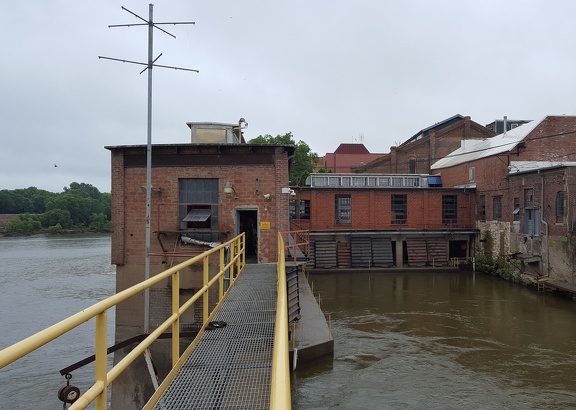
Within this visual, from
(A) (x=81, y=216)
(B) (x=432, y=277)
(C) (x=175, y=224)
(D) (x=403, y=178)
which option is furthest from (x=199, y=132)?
(A) (x=81, y=216)

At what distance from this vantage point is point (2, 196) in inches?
4331

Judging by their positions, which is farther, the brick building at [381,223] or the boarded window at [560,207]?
the brick building at [381,223]

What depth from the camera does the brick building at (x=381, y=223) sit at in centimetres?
2803

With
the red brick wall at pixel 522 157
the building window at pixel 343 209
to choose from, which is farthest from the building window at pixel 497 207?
the building window at pixel 343 209

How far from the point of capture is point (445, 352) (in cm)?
1284

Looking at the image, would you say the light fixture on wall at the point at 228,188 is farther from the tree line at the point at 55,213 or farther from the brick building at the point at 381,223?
the tree line at the point at 55,213

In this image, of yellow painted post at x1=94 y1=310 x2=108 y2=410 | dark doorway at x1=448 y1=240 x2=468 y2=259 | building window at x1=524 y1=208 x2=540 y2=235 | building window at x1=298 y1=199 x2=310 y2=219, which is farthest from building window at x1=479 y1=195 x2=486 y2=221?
yellow painted post at x1=94 y1=310 x2=108 y2=410

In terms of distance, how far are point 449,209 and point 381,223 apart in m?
5.27

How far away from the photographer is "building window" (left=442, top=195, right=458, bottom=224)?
2934 cm

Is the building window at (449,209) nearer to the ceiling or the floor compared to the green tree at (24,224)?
nearer to the ceiling

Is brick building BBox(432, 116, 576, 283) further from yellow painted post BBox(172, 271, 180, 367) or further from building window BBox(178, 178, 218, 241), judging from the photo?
yellow painted post BBox(172, 271, 180, 367)

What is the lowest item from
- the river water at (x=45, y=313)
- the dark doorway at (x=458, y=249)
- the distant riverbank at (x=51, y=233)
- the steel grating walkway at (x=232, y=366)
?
→ the river water at (x=45, y=313)

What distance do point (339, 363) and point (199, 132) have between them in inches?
386

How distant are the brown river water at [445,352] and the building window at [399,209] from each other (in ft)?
25.3
